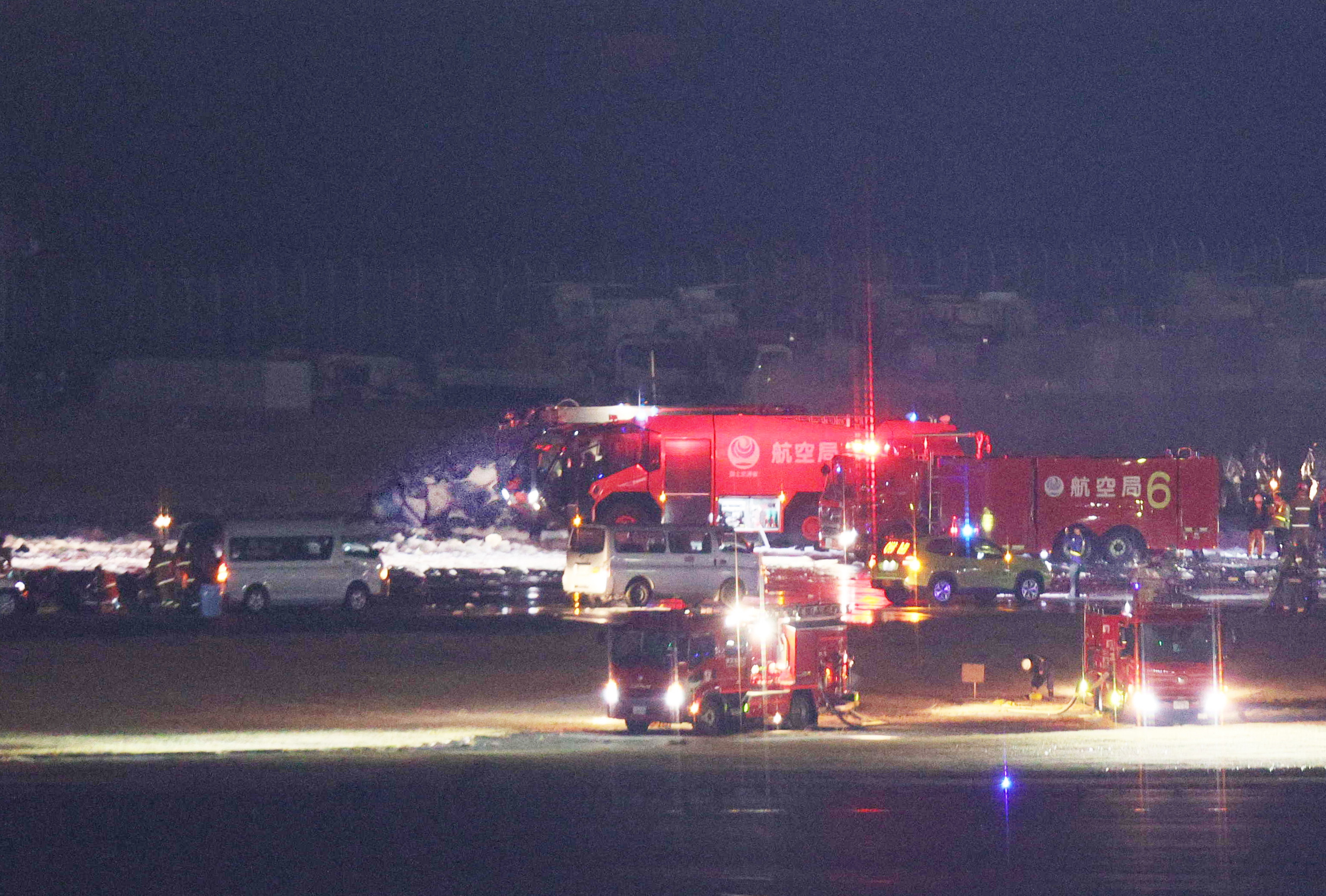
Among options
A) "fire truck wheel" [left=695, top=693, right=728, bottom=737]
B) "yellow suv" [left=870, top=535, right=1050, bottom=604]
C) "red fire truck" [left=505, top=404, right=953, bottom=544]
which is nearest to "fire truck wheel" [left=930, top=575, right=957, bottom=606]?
"yellow suv" [left=870, top=535, right=1050, bottom=604]

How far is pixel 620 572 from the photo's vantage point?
88.5 feet

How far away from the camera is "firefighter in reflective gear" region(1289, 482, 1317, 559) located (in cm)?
2731

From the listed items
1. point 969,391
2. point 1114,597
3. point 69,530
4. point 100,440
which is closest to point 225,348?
point 100,440

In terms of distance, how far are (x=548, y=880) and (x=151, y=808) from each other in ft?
13.1

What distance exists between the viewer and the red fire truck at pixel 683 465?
3462cm

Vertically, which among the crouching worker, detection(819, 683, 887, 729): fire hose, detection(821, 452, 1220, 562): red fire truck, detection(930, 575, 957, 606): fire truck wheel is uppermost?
detection(821, 452, 1220, 562): red fire truck

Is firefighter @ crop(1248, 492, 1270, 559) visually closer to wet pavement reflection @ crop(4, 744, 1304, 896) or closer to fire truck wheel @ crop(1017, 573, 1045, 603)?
fire truck wheel @ crop(1017, 573, 1045, 603)

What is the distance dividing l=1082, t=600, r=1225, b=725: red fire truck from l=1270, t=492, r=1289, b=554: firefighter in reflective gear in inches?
426

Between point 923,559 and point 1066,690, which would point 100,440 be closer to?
Result: point 923,559

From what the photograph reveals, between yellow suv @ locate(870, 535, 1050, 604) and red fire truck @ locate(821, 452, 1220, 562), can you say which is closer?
yellow suv @ locate(870, 535, 1050, 604)

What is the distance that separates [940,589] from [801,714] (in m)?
10.9

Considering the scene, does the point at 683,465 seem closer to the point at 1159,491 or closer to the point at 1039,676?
the point at 1159,491

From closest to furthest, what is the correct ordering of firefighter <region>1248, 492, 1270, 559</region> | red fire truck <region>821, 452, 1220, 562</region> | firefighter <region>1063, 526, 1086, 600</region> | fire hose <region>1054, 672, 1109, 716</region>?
1. fire hose <region>1054, 672, 1109, 716</region>
2. firefighter <region>1063, 526, 1086, 600</region>
3. red fire truck <region>821, 452, 1220, 562</region>
4. firefighter <region>1248, 492, 1270, 559</region>

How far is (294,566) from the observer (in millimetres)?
26750
